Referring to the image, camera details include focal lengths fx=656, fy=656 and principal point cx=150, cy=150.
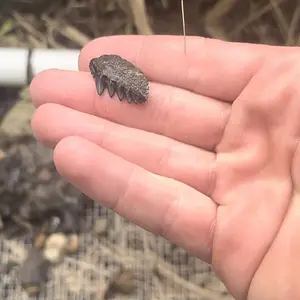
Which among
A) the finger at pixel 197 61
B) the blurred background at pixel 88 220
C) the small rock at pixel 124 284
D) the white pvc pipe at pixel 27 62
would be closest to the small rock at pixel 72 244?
the blurred background at pixel 88 220

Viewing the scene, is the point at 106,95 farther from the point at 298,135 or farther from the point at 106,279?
the point at 106,279

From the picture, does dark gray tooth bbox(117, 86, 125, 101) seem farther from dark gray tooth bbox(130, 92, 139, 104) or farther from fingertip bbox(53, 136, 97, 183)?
fingertip bbox(53, 136, 97, 183)

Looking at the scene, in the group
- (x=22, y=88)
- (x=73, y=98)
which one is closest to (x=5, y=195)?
(x=22, y=88)

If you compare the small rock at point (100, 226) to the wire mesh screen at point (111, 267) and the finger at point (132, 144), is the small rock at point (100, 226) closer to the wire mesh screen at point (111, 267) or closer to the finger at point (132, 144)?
the wire mesh screen at point (111, 267)

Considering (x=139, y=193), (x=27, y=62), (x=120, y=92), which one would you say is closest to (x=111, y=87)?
(x=120, y=92)

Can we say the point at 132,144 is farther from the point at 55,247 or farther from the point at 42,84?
the point at 55,247

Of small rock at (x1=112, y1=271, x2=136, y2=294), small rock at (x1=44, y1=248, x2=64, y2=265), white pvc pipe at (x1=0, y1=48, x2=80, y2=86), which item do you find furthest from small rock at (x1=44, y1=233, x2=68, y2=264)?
white pvc pipe at (x1=0, y1=48, x2=80, y2=86)
